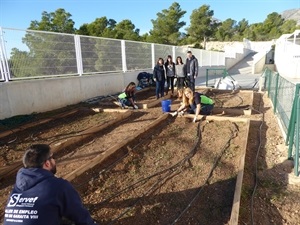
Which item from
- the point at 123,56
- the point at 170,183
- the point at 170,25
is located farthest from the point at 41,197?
the point at 170,25

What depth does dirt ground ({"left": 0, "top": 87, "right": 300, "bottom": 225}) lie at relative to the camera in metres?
2.92

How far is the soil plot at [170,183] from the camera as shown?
9.31 ft

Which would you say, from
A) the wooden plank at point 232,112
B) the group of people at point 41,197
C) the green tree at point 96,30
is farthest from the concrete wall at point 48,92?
the green tree at point 96,30

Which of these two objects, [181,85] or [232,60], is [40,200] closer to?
[181,85]

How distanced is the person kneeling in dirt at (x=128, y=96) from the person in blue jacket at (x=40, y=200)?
574 centimetres

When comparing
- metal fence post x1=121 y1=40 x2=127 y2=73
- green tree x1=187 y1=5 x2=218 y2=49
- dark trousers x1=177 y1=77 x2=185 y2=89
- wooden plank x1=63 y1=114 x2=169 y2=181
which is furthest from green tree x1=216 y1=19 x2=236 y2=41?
wooden plank x1=63 y1=114 x2=169 y2=181

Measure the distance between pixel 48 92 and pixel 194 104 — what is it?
450 centimetres

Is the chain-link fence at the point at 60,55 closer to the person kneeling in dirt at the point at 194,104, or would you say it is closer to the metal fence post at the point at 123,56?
the metal fence post at the point at 123,56

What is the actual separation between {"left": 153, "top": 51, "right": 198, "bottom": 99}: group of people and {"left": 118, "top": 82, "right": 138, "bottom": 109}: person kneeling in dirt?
1637 mm

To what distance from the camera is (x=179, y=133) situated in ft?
18.0

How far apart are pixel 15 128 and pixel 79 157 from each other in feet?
7.84

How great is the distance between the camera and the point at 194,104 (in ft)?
21.3

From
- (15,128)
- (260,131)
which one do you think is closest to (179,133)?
(260,131)

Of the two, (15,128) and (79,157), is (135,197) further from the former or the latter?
(15,128)
